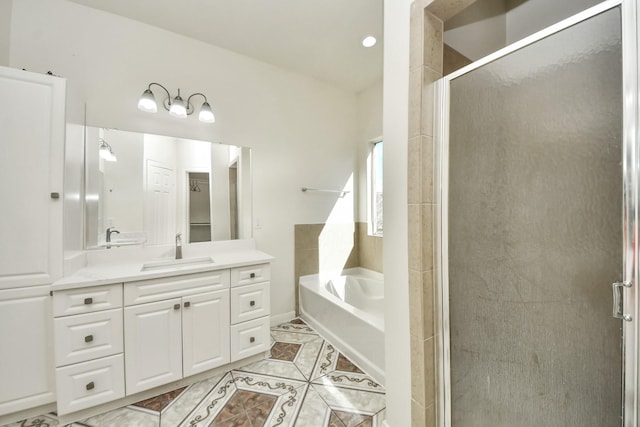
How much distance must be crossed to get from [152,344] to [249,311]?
0.64 m

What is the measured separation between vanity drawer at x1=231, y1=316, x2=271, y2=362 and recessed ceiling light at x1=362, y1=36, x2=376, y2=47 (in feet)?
8.49

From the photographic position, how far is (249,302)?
1919 mm

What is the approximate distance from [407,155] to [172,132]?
2.03m

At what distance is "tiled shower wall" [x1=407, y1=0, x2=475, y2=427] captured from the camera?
1108 millimetres

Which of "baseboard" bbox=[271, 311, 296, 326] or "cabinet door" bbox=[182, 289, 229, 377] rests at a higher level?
"cabinet door" bbox=[182, 289, 229, 377]

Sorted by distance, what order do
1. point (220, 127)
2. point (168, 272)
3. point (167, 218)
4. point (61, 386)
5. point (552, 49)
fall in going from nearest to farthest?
1. point (552, 49)
2. point (61, 386)
3. point (168, 272)
4. point (167, 218)
5. point (220, 127)

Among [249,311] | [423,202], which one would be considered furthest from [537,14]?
[249,311]

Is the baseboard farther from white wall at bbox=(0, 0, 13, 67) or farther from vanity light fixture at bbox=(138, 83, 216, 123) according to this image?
white wall at bbox=(0, 0, 13, 67)

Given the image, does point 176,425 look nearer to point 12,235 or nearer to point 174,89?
point 12,235

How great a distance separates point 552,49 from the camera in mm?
812

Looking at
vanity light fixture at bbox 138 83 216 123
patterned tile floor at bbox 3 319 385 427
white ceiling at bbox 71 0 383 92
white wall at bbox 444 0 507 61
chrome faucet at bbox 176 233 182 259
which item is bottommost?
patterned tile floor at bbox 3 319 385 427

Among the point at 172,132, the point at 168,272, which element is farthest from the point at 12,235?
the point at 172,132

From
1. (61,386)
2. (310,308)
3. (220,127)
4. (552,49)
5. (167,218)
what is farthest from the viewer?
(310,308)

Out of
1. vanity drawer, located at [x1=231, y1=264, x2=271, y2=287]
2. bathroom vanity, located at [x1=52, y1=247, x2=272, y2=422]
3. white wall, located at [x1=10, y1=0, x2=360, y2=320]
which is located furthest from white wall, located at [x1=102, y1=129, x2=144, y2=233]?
vanity drawer, located at [x1=231, y1=264, x2=271, y2=287]
